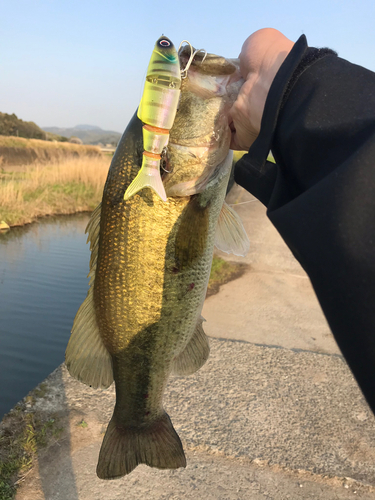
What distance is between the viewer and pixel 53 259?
1009 cm

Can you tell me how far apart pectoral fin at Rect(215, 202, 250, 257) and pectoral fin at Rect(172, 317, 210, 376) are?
449 mm

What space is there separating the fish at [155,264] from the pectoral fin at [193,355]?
0.04 feet

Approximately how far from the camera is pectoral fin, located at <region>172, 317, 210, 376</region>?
7.10 feet

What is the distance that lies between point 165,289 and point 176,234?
11.3 inches

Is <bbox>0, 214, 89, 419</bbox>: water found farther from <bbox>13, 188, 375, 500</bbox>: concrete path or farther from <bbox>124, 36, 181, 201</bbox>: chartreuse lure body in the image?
<bbox>124, 36, 181, 201</bbox>: chartreuse lure body

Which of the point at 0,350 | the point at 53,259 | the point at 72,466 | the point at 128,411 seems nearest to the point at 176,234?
the point at 128,411

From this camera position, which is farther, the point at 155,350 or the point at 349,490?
the point at 349,490

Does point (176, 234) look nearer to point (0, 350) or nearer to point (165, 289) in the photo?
point (165, 289)

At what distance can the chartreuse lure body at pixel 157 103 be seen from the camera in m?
1.42

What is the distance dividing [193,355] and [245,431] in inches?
65.4

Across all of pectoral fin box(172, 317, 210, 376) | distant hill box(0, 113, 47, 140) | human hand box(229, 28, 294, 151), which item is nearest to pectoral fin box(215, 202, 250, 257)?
pectoral fin box(172, 317, 210, 376)

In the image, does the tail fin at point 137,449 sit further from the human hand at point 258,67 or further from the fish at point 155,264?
the human hand at point 258,67

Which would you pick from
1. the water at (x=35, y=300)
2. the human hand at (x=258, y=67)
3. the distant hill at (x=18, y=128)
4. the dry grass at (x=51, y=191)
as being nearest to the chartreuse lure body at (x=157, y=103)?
the human hand at (x=258, y=67)

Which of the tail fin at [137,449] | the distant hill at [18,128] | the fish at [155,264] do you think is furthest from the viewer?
the distant hill at [18,128]
